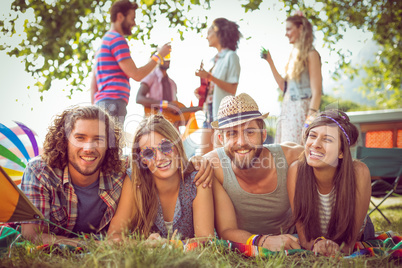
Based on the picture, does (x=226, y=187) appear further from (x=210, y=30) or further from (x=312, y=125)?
(x=210, y=30)

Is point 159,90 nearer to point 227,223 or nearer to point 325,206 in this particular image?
point 227,223

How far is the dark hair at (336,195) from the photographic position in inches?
109

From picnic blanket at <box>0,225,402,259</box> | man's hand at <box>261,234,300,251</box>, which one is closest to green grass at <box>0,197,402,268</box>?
picnic blanket at <box>0,225,402,259</box>

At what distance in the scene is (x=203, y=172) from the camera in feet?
9.64

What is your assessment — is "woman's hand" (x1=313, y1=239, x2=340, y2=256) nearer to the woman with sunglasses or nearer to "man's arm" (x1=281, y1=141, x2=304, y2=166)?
the woman with sunglasses

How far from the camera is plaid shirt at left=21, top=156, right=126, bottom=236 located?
2701 millimetres

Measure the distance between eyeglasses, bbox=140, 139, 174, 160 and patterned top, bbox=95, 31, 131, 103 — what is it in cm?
136

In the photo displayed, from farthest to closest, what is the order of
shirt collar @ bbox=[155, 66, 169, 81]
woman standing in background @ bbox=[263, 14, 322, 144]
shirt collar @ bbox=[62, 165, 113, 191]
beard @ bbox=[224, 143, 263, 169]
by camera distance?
shirt collar @ bbox=[155, 66, 169, 81] < woman standing in background @ bbox=[263, 14, 322, 144] < beard @ bbox=[224, 143, 263, 169] < shirt collar @ bbox=[62, 165, 113, 191]

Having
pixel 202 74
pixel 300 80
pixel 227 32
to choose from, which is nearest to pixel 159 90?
pixel 202 74

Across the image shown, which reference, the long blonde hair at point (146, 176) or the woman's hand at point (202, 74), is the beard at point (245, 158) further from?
the woman's hand at point (202, 74)

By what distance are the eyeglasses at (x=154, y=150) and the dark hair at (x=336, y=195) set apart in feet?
3.48

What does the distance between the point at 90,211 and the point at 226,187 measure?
1138mm

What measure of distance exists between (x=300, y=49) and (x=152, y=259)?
11.9ft

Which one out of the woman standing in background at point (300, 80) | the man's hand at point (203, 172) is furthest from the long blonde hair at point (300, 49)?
the man's hand at point (203, 172)
